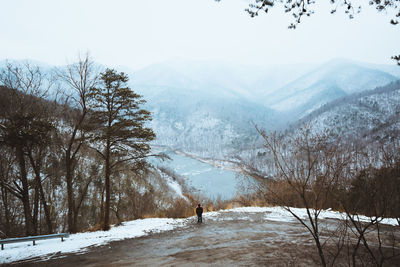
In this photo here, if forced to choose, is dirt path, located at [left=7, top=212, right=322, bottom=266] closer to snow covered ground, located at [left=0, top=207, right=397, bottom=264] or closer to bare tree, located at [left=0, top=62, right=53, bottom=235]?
snow covered ground, located at [left=0, top=207, right=397, bottom=264]

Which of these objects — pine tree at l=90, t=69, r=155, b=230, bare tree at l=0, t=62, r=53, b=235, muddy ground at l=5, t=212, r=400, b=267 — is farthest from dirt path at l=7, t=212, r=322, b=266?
→ bare tree at l=0, t=62, r=53, b=235

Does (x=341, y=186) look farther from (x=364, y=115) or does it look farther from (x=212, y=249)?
(x=364, y=115)

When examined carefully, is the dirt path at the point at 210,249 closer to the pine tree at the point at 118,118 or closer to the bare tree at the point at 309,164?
the bare tree at the point at 309,164

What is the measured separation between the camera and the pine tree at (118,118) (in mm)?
12766

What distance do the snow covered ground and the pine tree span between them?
1896 millimetres

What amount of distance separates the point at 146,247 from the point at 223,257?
3371 millimetres

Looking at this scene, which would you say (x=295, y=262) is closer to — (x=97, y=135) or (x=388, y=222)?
(x=388, y=222)

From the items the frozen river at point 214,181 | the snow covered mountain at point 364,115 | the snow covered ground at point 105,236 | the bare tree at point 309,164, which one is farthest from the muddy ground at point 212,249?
the snow covered mountain at point 364,115

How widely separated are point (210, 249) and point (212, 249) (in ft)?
0.24

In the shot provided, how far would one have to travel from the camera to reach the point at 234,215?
45.6ft

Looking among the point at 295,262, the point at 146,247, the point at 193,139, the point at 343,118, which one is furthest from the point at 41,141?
the point at 193,139

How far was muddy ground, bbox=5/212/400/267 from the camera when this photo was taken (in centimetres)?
675

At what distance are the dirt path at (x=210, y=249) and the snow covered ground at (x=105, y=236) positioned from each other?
0.72 meters

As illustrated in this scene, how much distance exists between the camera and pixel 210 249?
7.93 meters
